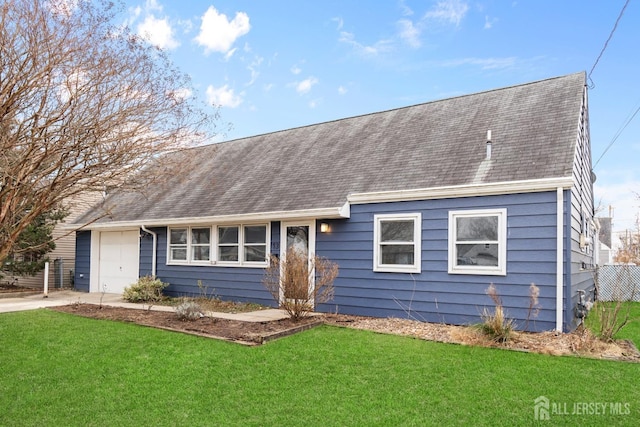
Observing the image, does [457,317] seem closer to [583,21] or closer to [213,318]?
[213,318]

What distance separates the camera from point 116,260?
46.1 ft

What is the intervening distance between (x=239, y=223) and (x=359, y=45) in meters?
7.54

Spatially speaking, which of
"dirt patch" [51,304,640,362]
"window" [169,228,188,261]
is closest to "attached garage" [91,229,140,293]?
"window" [169,228,188,261]

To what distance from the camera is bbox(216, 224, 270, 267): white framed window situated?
10.9 m

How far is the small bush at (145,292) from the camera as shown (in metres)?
11.7

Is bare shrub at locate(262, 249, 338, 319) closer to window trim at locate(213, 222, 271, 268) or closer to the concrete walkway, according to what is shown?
the concrete walkway

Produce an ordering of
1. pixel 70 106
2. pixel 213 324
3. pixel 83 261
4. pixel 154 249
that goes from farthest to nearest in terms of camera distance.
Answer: pixel 83 261
pixel 154 249
pixel 213 324
pixel 70 106

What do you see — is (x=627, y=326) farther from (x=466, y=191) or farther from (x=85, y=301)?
(x=85, y=301)

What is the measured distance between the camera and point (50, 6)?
4113mm

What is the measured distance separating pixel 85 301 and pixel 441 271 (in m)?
9.44

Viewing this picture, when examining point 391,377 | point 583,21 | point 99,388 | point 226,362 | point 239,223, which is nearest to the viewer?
point 99,388

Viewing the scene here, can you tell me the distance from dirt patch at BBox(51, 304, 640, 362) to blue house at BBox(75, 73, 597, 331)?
495 mm

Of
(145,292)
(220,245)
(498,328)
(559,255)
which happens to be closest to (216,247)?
(220,245)

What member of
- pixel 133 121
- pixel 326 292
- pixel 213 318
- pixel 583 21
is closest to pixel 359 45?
pixel 583 21
